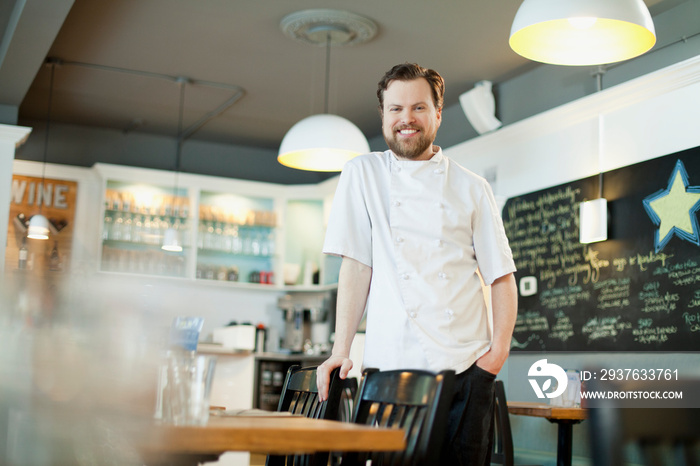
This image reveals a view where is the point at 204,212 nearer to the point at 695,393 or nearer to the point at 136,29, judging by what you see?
the point at 136,29

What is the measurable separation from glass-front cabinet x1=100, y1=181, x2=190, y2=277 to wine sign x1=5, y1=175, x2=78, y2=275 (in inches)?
14.1

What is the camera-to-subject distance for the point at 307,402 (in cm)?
197

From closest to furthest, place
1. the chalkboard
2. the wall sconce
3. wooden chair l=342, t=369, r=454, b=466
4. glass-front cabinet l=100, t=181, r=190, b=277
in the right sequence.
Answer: wooden chair l=342, t=369, r=454, b=466 < the chalkboard < the wall sconce < glass-front cabinet l=100, t=181, r=190, b=277

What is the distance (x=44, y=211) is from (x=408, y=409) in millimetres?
6502

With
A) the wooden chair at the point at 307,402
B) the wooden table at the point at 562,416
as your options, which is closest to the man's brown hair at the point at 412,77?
the wooden chair at the point at 307,402

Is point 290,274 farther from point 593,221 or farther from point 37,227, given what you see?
point 593,221

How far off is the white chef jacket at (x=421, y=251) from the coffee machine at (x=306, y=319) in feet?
18.5

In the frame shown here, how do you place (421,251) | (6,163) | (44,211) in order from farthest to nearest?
(44,211), (6,163), (421,251)

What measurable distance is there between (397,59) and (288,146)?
1.39 metres

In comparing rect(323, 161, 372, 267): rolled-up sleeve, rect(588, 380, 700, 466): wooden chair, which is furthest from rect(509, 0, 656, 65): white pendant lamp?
rect(588, 380, 700, 466): wooden chair

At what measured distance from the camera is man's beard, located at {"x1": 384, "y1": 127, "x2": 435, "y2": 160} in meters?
1.95

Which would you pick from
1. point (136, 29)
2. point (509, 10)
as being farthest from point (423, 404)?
point (136, 29)

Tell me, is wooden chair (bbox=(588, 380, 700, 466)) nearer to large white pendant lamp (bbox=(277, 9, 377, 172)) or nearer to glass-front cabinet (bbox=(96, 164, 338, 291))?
large white pendant lamp (bbox=(277, 9, 377, 172))

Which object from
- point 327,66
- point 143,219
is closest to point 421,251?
point 327,66
